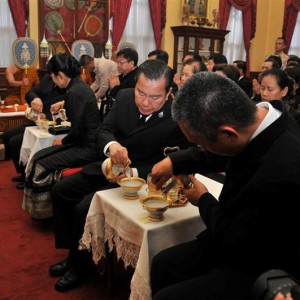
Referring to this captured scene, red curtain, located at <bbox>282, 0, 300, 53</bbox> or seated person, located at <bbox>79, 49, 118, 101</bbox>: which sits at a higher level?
red curtain, located at <bbox>282, 0, 300, 53</bbox>

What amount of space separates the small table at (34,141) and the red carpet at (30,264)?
0.46m

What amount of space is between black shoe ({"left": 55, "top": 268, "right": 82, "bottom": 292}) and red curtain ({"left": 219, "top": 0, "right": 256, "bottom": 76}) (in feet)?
24.7

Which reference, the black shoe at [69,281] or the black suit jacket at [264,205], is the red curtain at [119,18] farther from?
the black suit jacket at [264,205]

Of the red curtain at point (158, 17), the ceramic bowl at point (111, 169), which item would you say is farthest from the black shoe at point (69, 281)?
the red curtain at point (158, 17)

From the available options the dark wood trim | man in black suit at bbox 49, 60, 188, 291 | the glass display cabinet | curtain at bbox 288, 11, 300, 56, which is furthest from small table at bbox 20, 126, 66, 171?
curtain at bbox 288, 11, 300, 56

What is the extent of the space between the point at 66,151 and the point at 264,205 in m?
2.02

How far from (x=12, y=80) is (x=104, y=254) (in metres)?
4.26

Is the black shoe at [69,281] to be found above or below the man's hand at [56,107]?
below

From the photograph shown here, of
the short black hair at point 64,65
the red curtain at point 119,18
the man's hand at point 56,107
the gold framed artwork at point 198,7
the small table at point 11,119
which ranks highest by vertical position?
the gold framed artwork at point 198,7

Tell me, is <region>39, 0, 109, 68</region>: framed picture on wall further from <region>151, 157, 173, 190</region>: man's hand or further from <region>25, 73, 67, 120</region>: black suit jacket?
<region>151, 157, 173, 190</region>: man's hand

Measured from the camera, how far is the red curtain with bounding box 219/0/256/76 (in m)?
8.59

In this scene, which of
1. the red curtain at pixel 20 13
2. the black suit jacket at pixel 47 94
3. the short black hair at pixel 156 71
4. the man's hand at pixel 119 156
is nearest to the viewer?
the man's hand at pixel 119 156

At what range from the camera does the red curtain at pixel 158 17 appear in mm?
7652

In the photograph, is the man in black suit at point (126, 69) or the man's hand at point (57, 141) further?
the man in black suit at point (126, 69)
